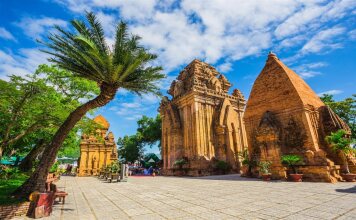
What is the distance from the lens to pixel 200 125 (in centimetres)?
2272

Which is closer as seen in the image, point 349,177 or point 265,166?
point 349,177

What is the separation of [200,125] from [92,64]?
684 inches

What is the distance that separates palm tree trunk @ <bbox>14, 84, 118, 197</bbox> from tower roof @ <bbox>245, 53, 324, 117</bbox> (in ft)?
40.2

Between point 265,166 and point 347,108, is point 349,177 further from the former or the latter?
point 347,108

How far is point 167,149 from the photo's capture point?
2688 centimetres

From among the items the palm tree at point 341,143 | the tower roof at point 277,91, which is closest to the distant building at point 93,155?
the tower roof at point 277,91

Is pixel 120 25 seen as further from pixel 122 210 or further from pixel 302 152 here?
pixel 302 152

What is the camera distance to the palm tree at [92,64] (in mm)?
6523

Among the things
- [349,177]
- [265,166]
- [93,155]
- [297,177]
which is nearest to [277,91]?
[265,166]

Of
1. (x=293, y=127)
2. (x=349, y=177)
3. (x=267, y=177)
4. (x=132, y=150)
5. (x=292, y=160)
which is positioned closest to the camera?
(x=349, y=177)

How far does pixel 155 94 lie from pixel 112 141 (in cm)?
2526

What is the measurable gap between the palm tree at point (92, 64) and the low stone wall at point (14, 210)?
0.68 m

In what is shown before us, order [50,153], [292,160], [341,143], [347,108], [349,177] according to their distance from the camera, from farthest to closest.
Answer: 1. [347,108]
2. [292,160]
3. [349,177]
4. [341,143]
5. [50,153]

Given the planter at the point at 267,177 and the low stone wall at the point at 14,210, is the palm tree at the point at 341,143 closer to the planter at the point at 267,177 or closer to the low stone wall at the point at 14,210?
the planter at the point at 267,177
